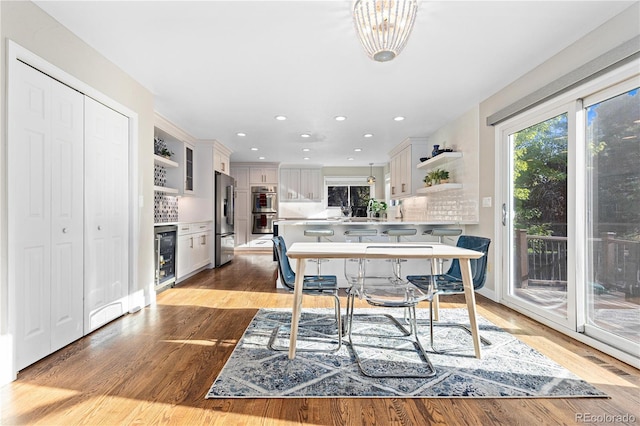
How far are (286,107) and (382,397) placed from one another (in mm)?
3459

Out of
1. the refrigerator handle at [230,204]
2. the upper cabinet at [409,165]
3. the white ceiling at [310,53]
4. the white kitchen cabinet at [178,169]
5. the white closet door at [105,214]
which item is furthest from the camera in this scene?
the refrigerator handle at [230,204]

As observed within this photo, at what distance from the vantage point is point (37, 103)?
7.29 feet

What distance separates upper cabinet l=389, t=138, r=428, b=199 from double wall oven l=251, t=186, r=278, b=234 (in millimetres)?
3243

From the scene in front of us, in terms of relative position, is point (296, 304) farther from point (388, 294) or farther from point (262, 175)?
A: point (262, 175)

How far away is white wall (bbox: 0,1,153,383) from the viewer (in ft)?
6.45

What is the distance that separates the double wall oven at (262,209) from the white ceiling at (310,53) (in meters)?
3.63

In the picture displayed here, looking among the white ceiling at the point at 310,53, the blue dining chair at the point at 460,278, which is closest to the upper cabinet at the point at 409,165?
the white ceiling at the point at 310,53

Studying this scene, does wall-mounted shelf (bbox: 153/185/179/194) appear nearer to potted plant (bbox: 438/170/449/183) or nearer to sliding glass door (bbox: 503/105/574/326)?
potted plant (bbox: 438/170/449/183)

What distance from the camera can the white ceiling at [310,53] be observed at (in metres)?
2.24

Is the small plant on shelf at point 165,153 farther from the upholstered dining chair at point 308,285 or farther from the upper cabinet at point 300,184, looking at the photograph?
the upper cabinet at point 300,184

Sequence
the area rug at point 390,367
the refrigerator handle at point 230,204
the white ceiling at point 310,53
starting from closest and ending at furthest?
the area rug at point 390,367, the white ceiling at point 310,53, the refrigerator handle at point 230,204

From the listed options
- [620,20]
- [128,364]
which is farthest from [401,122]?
[128,364]

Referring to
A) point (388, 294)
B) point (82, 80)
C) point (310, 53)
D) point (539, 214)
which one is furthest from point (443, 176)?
point (82, 80)

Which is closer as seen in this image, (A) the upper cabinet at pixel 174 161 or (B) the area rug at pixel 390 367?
(B) the area rug at pixel 390 367
